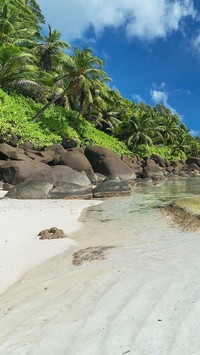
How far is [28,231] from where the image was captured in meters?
9.27

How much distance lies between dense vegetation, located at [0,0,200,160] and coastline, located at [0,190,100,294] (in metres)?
13.0

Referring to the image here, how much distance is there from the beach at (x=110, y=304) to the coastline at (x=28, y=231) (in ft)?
0.86

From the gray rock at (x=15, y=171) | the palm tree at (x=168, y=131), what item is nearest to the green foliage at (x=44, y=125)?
the gray rock at (x=15, y=171)

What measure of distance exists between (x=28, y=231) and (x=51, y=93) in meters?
28.1

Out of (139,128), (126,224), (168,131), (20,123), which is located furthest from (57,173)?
(168,131)

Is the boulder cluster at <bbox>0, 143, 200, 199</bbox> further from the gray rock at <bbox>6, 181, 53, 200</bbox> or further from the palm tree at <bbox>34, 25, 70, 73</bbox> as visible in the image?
the palm tree at <bbox>34, 25, 70, 73</bbox>

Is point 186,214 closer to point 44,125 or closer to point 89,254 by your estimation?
point 89,254

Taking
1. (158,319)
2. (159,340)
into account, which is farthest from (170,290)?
(159,340)

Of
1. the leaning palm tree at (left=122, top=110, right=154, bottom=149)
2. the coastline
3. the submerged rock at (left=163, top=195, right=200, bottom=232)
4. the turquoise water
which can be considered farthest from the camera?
the leaning palm tree at (left=122, top=110, right=154, bottom=149)

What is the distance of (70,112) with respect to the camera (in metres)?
38.8

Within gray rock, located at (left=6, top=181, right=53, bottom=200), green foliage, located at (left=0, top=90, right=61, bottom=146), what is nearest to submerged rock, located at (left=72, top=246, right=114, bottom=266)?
gray rock, located at (left=6, top=181, right=53, bottom=200)

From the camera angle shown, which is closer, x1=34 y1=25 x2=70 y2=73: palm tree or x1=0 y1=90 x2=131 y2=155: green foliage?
x1=0 y1=90 x2=131 y2=155: green foliage

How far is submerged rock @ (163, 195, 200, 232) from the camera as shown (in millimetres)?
10084

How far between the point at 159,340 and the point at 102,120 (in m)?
45.4
